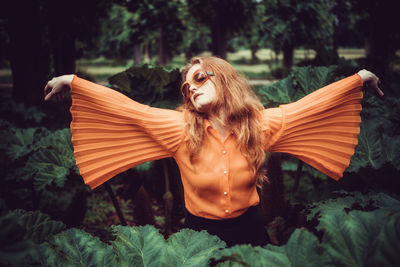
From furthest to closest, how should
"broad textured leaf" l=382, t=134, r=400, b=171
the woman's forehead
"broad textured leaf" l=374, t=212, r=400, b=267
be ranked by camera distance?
"broad textured leaf" l=382, t=134, r=400, b=171 < the woman's forehead < "broad textured leaf" l=374, t=212, r=400, b=267

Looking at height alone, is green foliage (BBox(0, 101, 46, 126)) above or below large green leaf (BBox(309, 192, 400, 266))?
above

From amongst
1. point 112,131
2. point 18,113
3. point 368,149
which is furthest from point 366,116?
point 18,113

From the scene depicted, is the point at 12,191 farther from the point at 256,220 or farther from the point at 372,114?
the point at 372,114

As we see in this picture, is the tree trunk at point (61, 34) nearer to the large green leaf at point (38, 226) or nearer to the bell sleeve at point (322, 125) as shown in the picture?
the large green leaf at point (38, 226)

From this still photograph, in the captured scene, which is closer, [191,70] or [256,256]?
[256,256]

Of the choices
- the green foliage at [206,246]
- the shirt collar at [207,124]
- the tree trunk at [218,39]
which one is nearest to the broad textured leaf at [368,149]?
the green foliage at [206,246]

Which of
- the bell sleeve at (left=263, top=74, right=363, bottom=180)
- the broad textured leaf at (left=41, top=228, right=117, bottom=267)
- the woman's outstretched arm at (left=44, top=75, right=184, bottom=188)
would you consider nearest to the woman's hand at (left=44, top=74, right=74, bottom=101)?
the woman's outstretched arm at (left=44, top=75, right=184, bottom=188)

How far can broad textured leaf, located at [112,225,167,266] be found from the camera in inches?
41.1

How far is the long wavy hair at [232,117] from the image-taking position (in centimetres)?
142

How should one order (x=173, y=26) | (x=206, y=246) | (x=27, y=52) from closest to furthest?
(x=206, y=246)
(x=27, y=52)
(x=173, y=26)

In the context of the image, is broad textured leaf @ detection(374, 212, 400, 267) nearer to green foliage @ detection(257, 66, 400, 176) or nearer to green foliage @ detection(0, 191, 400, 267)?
green foliage @ detection(0, 191, 400, 267)

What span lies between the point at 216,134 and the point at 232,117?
12cm

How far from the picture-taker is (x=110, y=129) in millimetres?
1508

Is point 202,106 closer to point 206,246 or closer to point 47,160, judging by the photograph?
point 206,246
